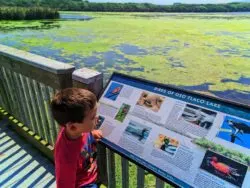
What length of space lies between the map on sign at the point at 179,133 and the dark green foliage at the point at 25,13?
25302mm

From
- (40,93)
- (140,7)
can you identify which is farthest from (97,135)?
(140,7)

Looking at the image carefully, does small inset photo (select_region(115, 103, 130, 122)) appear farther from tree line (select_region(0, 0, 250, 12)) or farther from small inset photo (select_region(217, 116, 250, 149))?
tree line (select_region(0, 0, 250, 12))

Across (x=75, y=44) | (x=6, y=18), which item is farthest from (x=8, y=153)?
(x=6, y=18)

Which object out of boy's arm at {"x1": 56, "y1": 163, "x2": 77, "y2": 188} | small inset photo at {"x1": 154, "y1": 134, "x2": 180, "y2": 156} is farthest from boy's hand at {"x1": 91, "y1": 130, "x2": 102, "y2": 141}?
small inset photo at {"x1": 154, "y1": 134, "x2": 180, "y2": 156}

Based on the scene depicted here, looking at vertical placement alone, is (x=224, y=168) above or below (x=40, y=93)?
above

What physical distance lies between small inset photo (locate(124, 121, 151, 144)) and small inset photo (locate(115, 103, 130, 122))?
0.23ft

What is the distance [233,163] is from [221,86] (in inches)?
244

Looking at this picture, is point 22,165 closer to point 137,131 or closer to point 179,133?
point 137,131

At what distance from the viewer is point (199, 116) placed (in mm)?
1166

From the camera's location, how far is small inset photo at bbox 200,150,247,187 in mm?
983

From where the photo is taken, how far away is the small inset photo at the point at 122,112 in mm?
1442

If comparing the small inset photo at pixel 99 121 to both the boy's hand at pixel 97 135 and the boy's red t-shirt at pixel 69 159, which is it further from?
the boy's red t-shirt at pixel 69 159

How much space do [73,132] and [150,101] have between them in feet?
1.43

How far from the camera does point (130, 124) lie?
1394 mm
